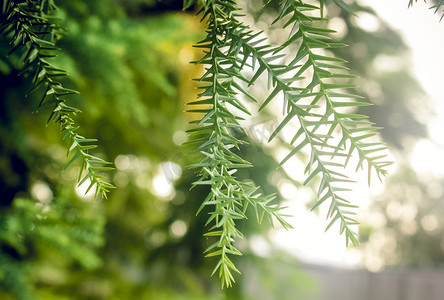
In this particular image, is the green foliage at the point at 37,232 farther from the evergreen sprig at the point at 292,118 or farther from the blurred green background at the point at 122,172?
the evergreen sprig at the point at 292,118

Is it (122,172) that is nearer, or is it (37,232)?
(37,232)

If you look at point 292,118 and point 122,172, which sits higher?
point 122,172

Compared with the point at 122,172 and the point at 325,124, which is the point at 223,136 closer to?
the point at 325,124

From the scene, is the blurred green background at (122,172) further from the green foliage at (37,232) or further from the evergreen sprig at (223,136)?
the evergreen sprig at (223,136)

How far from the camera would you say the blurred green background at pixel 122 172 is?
0.60 m

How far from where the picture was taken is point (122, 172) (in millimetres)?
1244

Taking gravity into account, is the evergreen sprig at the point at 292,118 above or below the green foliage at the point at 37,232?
above

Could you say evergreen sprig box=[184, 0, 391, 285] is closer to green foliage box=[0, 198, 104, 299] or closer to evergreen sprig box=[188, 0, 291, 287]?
evergreen sprig box=[188, 0, 291, 287]

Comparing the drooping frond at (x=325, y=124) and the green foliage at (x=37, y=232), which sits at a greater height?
the drooping frond at (x=325, y=124)

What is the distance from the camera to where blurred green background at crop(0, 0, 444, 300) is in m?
0.60

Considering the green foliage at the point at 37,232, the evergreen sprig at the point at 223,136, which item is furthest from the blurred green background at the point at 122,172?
the evergreen sprig at the point at 223,136

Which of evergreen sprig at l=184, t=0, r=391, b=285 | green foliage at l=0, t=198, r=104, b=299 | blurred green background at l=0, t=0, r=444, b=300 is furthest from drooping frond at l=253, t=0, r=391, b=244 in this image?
green foliage at l=0, t=198, r=104, b=299

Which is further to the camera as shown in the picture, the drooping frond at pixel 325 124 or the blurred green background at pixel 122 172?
the blurred green background at pixel 122 172

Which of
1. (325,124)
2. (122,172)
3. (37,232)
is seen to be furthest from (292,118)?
(122,172)
